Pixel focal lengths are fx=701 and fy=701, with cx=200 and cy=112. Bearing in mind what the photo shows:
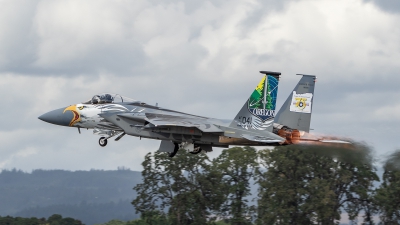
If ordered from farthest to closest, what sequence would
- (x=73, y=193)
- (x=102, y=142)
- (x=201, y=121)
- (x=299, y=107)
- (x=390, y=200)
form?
(x=73, y=193), (x=390, y=200), (x=102, y=142), (x=299, y=107), (x=201, y=121)

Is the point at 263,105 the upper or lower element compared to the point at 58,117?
upper

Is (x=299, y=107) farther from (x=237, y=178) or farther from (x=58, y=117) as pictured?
(x=237, y=178)

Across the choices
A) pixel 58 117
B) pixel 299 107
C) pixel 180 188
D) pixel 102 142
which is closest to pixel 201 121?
pixel 299 107

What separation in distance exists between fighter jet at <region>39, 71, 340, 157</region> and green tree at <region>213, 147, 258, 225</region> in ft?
86.6

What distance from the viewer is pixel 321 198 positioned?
5341cm

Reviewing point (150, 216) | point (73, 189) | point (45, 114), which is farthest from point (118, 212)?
point (45, 114)

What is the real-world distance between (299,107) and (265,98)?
102 inches

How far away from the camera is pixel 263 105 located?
88.1 feet

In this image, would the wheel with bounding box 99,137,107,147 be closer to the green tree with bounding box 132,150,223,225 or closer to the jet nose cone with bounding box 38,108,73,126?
the jet nose cone with bounding box 38,108,73,126

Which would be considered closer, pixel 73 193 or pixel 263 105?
pixel 263 105

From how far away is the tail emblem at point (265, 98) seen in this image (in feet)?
87.4

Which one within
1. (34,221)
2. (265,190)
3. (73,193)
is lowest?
(73,193)

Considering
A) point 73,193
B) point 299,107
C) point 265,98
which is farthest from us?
point 73,193

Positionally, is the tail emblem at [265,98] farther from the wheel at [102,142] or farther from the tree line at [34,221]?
the tree line at [34,221]
